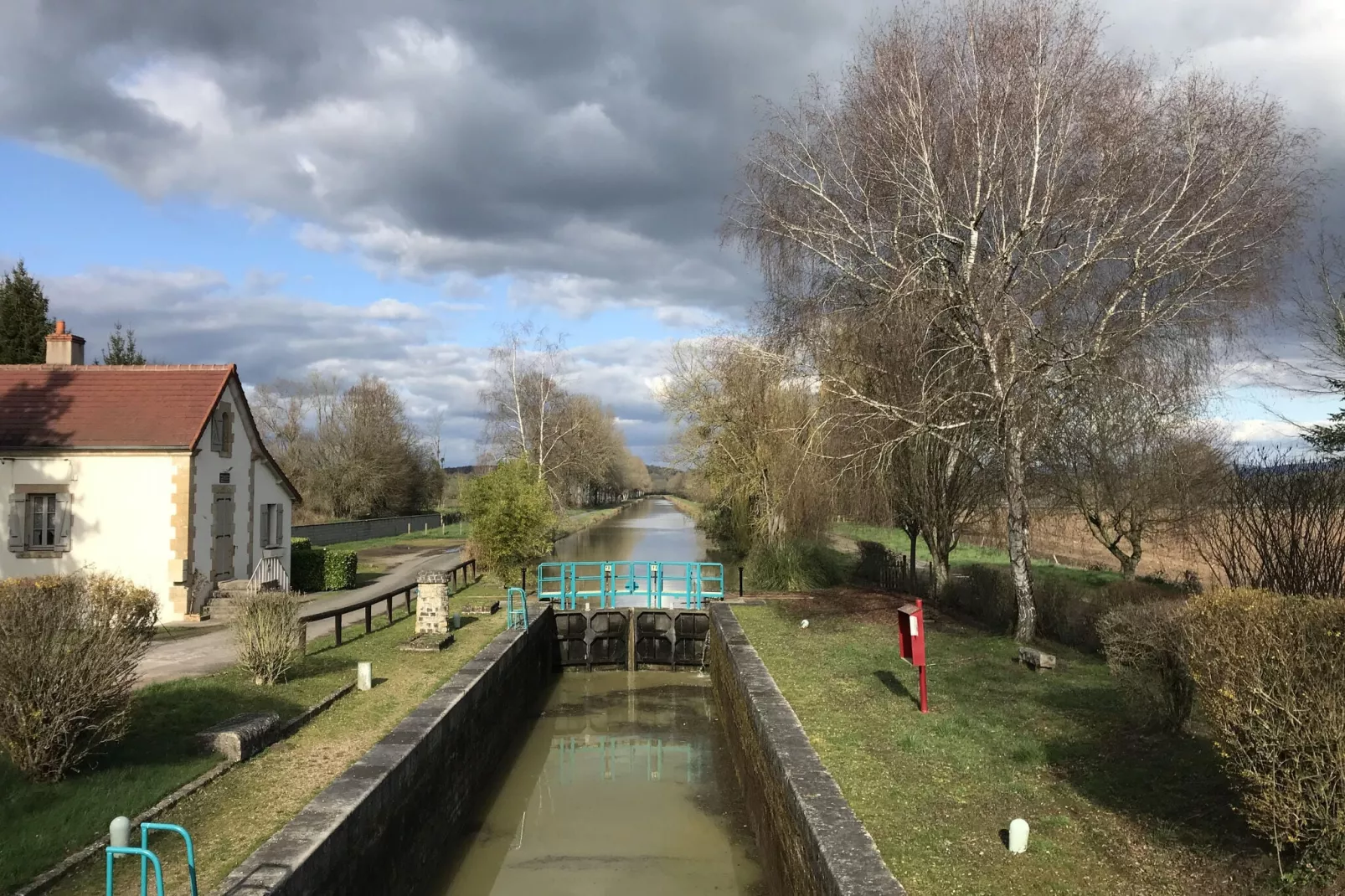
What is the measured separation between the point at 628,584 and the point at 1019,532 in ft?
39.7

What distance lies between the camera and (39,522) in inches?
678

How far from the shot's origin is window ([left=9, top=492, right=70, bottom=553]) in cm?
1706

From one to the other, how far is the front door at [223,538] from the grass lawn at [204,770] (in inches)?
327

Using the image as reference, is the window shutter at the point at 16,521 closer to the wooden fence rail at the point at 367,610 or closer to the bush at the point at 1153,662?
the wooden fence rail at the point at 367,610

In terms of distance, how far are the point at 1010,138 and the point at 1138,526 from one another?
13146 mm

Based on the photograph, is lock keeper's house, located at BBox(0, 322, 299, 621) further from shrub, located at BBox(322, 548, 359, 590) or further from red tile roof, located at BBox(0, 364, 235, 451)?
shrub, located at BBox(322, 548, 359, 590)

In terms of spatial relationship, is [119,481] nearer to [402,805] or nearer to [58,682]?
[58,682]

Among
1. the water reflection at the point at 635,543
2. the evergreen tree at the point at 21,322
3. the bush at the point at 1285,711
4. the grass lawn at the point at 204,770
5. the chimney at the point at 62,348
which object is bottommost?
the water reflection at the point at 635,543

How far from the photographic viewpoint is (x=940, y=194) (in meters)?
13.1

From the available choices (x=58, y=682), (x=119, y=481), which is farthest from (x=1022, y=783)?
(x=119, y=481)

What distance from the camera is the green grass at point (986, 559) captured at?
75.8 feet

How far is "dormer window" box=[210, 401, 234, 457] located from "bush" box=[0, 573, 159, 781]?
1215 centimetres

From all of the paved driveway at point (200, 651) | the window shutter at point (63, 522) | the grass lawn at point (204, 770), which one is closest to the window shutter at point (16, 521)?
the window shutter at point (63, 522)

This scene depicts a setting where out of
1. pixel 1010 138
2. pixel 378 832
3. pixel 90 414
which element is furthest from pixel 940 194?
pixel 90 414
